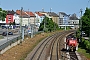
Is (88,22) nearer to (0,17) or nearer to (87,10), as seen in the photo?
(87,10)

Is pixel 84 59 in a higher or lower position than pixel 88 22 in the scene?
lower

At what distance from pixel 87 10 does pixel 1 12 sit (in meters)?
26.2

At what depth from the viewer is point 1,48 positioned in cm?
3459

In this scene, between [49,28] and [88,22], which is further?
[49,28]

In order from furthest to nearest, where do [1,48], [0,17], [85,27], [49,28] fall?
1. [49,28]
2. [0,17]
3. [85,27]
4. [1,48]

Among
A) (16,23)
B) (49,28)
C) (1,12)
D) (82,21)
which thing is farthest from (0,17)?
(16,23)

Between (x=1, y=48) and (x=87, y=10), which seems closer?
(x=1, y=48)

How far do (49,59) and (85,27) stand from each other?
4233 cm

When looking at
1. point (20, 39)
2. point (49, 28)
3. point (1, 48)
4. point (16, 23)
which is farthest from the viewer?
point (16, 23)

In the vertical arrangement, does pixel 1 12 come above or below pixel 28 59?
above

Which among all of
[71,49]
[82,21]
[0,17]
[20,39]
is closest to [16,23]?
[0,17]

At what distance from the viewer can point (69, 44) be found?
40.5m

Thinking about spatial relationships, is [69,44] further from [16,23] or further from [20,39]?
[16,23]

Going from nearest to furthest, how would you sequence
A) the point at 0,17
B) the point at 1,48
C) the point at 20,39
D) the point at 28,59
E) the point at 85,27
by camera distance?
the point at 28,59 < the point at 1,48 < the point at 20,39 < the point at 85,27 < the point at 0,17
